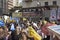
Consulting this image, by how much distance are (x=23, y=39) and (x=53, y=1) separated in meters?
48.4

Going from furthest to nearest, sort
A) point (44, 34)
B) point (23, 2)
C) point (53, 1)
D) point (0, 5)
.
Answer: point (0, 5) → point (23, 2) → point (53, 1) → point (44, 34)

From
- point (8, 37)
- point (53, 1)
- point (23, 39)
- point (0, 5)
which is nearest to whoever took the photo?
point (23, 39)

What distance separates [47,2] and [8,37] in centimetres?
4755

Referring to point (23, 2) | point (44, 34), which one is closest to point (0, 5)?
point (23, 2)

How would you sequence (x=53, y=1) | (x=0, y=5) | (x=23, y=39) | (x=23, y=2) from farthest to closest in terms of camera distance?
(x=0, y=5), (x=23, y=2), (x=53, y=1), (x=23, y=39)

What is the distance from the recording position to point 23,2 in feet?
220

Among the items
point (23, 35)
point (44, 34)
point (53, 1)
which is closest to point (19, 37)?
point (23, 35)

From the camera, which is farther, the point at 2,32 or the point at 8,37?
the point at 8,37

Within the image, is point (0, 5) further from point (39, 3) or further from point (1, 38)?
point (1, 38)

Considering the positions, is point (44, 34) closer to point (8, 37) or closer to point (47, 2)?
point (8, 37)

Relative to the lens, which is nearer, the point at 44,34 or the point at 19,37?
the point at 19,37

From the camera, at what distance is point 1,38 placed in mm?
9234

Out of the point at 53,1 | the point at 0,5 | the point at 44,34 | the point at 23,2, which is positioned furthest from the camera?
the point at 0,5

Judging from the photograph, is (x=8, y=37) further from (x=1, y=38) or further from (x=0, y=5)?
(x=0, y=5)
